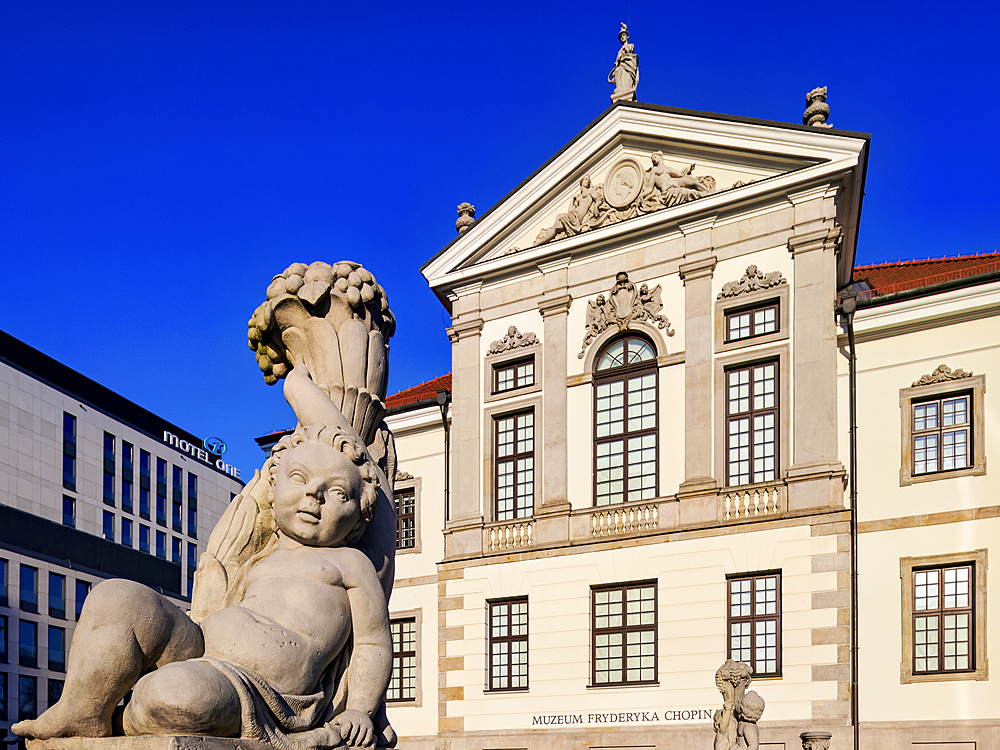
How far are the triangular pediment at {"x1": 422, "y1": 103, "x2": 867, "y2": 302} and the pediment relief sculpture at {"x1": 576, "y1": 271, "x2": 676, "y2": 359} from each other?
1400 millimetres

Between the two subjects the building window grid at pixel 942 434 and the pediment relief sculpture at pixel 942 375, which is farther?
the pediment relief sculpture at pixel 942 375

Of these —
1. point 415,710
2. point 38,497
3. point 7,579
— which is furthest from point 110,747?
point 38,497

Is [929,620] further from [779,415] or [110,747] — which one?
[110,747]

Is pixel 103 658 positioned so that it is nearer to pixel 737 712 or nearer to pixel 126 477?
pixel 737 712

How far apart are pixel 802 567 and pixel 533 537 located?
6.63 meters

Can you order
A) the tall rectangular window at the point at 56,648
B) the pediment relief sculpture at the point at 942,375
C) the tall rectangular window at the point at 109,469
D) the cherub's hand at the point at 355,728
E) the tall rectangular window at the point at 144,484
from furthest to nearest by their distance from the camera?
1. the tall rectangular window at the point at 144,484
2. the tall rectangular window at the point at 109,469
3. the tall rectangular window at the point at 56,648
4. the pediment relief sculpture at the point at 942,375
5. the cherub's hand at the point at 355,728

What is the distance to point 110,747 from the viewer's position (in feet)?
13.0

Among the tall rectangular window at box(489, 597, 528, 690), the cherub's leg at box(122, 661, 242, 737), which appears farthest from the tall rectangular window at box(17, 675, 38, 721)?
the cherub's leg at box(122, 661, 242, 737)

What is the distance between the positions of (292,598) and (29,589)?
56.0 m

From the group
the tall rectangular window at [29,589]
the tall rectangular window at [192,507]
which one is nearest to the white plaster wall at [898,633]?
the tall rectangular window at [29,589]

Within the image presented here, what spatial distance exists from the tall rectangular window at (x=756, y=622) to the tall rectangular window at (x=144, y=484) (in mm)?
49546

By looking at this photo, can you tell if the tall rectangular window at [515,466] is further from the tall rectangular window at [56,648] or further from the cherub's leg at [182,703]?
the tall rectangular window at [56,648]

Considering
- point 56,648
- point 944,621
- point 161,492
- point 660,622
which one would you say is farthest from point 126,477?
point 944,621

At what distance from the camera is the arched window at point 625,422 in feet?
89.7
